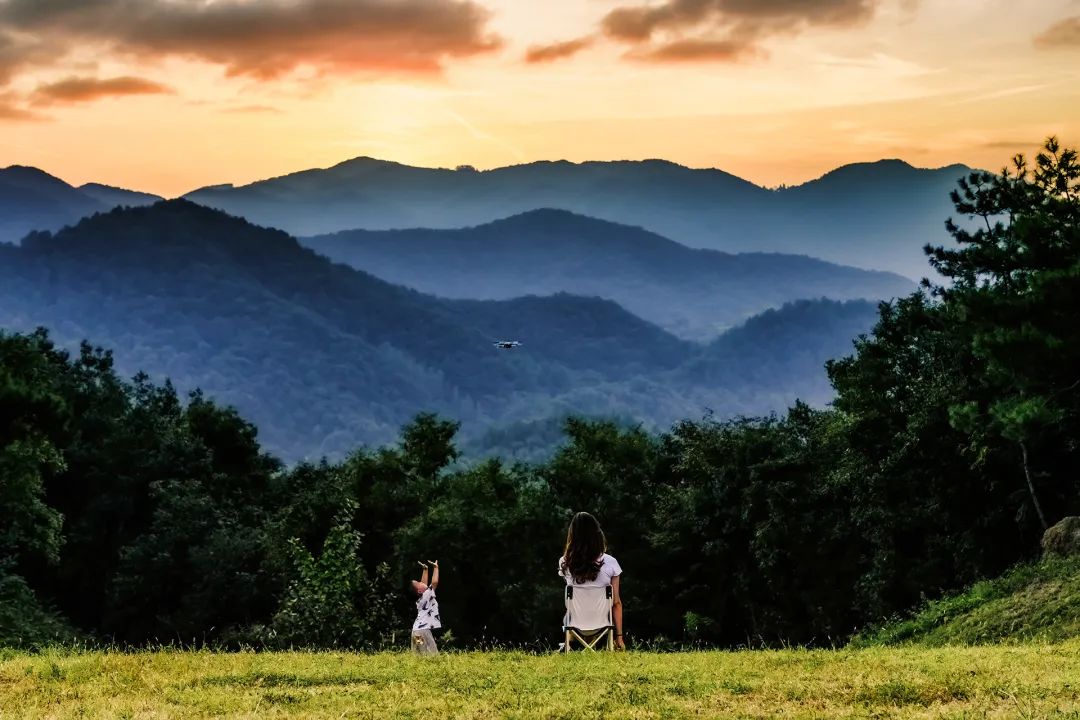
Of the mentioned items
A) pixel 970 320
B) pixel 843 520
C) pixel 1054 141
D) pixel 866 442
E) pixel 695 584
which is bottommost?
pixel 695 584

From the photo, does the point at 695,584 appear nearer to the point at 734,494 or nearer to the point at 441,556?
the point at 734,494

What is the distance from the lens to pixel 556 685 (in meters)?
11.2

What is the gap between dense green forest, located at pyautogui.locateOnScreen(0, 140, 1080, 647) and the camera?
31328mm

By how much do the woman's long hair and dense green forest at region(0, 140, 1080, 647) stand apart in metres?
9.59

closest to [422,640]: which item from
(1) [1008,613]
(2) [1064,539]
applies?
(1) [1008,613]

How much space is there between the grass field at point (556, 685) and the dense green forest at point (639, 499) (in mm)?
9673

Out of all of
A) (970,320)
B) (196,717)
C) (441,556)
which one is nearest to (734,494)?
(441,556)

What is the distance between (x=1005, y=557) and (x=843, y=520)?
873 cm

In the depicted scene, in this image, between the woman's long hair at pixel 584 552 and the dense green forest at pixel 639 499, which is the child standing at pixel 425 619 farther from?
the dense green forest at pixel 639 499

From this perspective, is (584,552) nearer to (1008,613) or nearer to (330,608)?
(1008,613)

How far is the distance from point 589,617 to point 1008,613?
10.7 m

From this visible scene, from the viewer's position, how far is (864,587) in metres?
36.5

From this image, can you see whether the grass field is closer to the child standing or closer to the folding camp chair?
the folding camp chair

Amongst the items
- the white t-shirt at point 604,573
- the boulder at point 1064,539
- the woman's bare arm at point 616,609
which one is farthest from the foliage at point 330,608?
the white t-shirt at point 604,573
